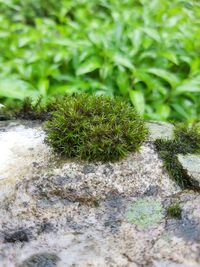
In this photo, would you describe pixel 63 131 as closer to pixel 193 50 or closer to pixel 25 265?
pixel 25 265

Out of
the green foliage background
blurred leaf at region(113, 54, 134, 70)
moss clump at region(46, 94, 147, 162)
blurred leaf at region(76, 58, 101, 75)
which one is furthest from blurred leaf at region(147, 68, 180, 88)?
moss clump at region(46, 94, 147, 162)

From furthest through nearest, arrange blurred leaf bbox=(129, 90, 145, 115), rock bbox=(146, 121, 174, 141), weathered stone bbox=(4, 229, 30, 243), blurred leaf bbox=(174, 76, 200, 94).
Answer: blurred leaf bbox=(174, 76, 200, 94), blurred leaf bbox=(129, 90, 145, 115), rock bbox=(146, 121, 174, 141), weathered stone bbox=(4, 229, 30, 243)

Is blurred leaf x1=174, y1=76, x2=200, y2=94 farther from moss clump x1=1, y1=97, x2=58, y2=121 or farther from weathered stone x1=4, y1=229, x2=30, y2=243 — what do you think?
weathered stone x1=4, y1=229, x2=30, y2=243

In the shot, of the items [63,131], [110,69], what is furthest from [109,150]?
[110,69]

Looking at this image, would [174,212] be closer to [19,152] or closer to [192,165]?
[192,165]

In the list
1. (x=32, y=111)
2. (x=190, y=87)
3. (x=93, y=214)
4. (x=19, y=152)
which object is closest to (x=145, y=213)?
(x=93, y=214)

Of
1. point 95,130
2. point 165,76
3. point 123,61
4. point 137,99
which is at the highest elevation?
point 95,130

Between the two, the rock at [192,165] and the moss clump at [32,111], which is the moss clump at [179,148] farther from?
the moss clump at [32,111]
